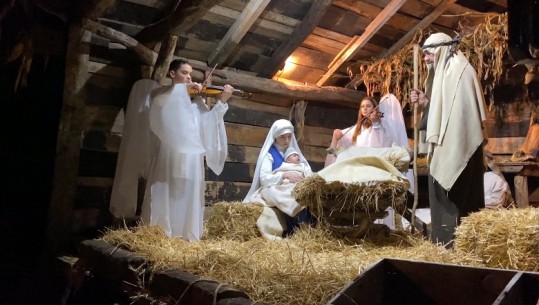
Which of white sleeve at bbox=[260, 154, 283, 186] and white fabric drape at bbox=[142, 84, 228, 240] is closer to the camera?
white fabric drape at bbox=[142, 84, 228, 240]

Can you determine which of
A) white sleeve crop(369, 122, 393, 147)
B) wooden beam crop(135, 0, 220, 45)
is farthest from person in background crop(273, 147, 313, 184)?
wooden beam crop(135, 0, 220, 45)

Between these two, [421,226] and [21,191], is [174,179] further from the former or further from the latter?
[421,226]

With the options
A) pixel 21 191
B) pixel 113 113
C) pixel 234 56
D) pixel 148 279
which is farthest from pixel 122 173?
pixel 234 56

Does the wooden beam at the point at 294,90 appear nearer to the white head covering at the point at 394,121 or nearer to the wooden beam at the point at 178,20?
the white head covering at the point at 394,121

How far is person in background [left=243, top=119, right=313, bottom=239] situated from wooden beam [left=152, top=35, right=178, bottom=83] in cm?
141

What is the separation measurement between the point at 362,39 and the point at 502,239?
12.6 ft

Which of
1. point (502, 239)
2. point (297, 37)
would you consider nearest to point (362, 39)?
point (297, 37)

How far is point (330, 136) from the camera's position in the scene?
281 inches

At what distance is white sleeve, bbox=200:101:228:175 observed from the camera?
16.2 ft

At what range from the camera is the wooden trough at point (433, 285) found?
1800 millimetres

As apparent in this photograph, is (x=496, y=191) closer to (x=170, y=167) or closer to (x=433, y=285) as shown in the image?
(x=170, y=167)

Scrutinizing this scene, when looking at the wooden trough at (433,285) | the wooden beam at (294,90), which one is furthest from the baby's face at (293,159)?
the wooden trough at (433,285)

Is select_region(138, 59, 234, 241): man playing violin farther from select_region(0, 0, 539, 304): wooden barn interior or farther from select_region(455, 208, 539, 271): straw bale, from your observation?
select_region(455, 208, 539, 271): straw bale

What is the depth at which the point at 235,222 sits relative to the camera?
4684 millimetres
